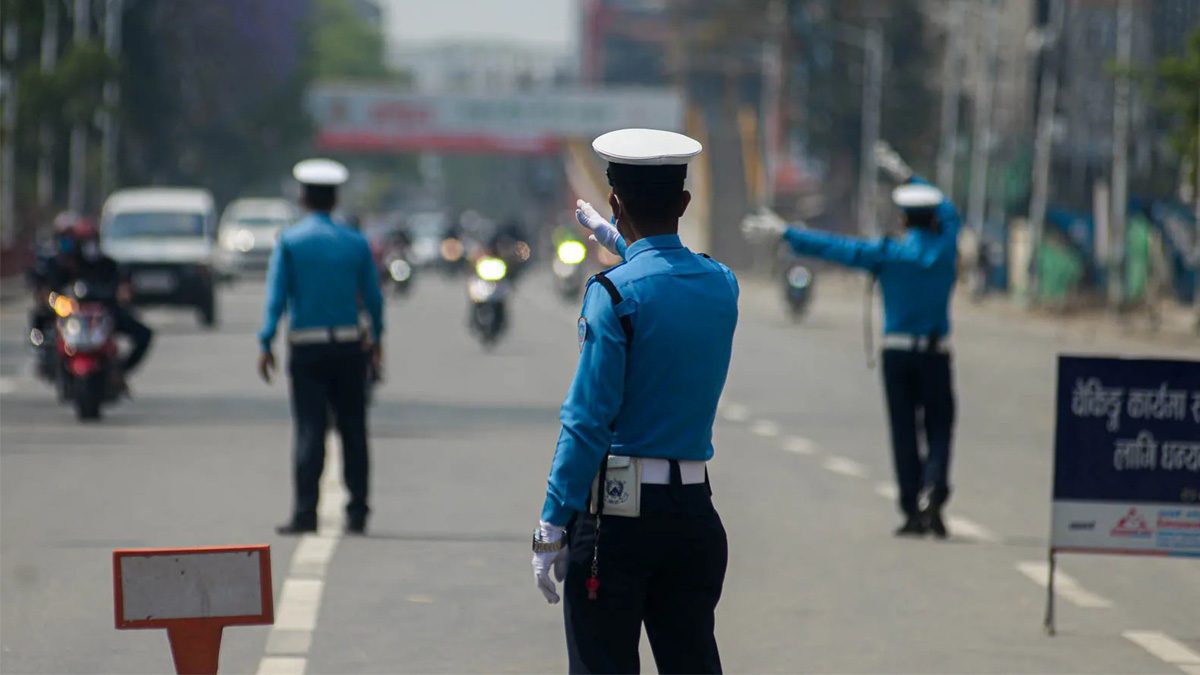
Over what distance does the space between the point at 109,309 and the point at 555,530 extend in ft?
42.8

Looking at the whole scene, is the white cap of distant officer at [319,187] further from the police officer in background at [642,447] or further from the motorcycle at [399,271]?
the motorcycle at [399,271]

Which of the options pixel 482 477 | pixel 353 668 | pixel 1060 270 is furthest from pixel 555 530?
pixel 1060 270

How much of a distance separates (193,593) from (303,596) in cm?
334

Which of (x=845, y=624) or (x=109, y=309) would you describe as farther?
(x=109, y=309)

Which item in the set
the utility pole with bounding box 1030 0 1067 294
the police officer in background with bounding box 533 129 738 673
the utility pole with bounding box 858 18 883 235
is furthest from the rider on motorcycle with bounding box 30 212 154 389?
the utility pole with bounding box 858 18 883 235

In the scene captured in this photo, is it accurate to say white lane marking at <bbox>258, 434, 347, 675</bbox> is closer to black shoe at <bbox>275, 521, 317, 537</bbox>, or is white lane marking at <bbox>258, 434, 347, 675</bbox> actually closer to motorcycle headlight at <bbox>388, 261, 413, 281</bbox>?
black shoe at <bbox>275, 521, 317, 537</bbox>

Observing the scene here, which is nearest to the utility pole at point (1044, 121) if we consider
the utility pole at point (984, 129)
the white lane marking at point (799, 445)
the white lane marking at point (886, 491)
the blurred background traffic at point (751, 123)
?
the blurred background traffic at point (751, 123)

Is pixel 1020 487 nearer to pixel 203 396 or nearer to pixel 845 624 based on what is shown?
pixel 845 624

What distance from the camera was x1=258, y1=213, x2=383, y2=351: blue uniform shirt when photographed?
36.0 feet

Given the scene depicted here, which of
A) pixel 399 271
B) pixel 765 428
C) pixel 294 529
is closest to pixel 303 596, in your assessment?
pixel 294 529

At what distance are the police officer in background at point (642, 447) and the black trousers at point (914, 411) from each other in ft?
20.5

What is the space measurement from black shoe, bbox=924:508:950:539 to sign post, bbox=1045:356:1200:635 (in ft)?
8.77

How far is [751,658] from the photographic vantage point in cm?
820

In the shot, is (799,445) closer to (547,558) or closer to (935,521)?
(935,521)
